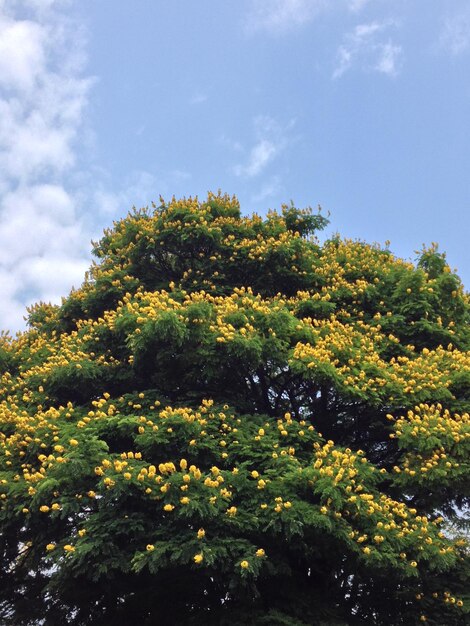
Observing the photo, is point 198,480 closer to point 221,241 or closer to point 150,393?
point 150,393

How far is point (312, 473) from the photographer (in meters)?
6.77

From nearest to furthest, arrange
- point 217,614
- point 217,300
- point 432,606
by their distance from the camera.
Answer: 1. point 217,614
2. point 432,606
3. point 217,300

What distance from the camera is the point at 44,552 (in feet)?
26.3

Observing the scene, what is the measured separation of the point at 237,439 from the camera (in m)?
7.75

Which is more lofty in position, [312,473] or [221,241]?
[221,241]

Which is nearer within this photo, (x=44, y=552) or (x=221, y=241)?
(x=44, y=552)

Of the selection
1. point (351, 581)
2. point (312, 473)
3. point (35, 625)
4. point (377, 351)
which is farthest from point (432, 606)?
point (35, 625)

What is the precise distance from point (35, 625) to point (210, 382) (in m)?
4.86

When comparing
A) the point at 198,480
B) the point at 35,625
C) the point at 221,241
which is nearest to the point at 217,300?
the point at 221,241

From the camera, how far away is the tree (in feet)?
21.8

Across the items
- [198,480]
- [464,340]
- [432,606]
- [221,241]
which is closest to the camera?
[198,480]

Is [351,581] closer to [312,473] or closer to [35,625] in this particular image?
[312,473]

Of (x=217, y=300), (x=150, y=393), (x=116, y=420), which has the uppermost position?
(x=217, y=300)

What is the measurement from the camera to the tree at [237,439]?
6.64 meters
